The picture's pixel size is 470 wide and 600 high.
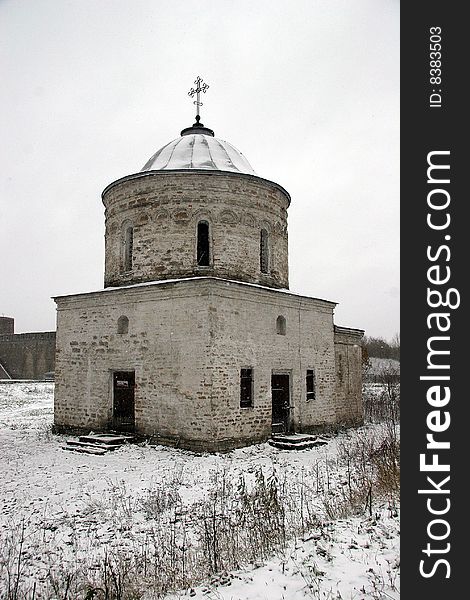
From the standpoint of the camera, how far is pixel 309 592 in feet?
18.1

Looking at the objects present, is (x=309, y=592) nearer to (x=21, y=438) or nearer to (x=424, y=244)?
(x=424, y=244)

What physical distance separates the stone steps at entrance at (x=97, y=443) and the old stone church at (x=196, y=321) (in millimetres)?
557

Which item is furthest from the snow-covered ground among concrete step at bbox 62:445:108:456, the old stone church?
the old stone church

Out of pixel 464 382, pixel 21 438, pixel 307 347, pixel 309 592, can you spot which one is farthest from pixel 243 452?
pixel 464 382

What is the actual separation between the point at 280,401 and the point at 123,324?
5.33 m

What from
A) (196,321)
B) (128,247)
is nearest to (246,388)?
(196,321)

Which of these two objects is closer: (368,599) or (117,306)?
(368,599)

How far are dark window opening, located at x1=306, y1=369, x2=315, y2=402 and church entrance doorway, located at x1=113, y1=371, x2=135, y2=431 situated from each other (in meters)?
5.83

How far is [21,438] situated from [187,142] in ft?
36.0

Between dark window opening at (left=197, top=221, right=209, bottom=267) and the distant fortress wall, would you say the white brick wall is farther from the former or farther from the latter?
the distant fortress wall

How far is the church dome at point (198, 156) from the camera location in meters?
17.2

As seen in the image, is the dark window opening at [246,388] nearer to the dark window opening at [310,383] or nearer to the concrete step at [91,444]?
the dark window opening at [310,383]

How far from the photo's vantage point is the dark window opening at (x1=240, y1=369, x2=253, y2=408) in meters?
15.0

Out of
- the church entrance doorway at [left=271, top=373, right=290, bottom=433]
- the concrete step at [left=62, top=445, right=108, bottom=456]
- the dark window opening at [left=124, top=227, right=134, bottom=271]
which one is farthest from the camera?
the dark window opening at [left=124, top=227, right=134, bottom=271]
